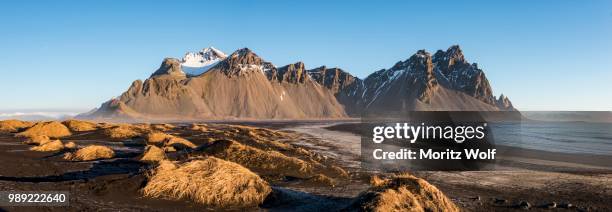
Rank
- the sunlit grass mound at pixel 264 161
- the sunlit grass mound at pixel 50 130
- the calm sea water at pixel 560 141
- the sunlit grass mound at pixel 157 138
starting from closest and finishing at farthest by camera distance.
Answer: the sunlit grass mound at pixel 264 161
the sunlit grass mound at pixel 157 138
the sunlit grass mound at pixel 50 130
the calm sea water at pixel 560 141

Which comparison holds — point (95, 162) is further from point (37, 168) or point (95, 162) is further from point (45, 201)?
point (45, 201)

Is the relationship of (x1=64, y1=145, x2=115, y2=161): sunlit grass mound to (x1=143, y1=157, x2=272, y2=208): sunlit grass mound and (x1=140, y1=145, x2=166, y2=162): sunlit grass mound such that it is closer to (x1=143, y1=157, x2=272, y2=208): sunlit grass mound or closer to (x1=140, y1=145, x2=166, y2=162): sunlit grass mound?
(x1=140, y1=145, x2=166, y2=162): sunlit grass mound

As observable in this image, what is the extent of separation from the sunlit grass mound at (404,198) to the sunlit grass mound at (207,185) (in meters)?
3.41

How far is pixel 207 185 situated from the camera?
42.2 feet

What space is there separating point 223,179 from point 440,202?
6.24 meters

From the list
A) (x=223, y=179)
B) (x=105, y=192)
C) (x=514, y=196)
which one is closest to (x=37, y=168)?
(x=105, y=192)

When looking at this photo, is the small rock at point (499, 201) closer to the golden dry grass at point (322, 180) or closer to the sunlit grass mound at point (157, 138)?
the golden dry grass at point (322, 180)

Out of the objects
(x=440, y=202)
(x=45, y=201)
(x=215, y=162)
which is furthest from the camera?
(x=215, y=162)

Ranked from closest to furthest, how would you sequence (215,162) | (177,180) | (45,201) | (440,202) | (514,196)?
(45,201), (440,202), (177,180), (215,162), (514,196)

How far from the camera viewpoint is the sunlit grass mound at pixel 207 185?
12.6 meters

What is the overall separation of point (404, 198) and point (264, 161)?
10808 mm

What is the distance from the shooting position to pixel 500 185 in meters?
19.7

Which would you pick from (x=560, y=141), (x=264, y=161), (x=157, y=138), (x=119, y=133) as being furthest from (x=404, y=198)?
(x=560, y=141)

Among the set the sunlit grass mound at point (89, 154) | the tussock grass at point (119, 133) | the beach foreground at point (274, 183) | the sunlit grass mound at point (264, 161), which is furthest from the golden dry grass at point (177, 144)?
the tussock grass at point (119, 133)
